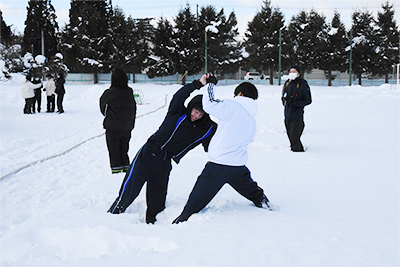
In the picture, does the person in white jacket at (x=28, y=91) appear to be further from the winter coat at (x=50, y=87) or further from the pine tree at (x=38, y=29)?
the pine tree at (x=38, y=29)

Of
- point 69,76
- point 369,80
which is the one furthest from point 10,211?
point 369,80

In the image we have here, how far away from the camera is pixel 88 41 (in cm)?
3453

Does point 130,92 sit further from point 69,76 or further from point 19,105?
point 69,76

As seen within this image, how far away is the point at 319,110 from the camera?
14617 mm

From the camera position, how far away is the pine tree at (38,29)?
42781mm

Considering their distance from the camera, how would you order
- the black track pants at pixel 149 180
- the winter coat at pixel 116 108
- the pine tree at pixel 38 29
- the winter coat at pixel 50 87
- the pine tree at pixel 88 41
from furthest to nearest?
1. the pine tree at pixel 38 29
2. the pine tree at pixel 88 41
3. the winter coat at pixel 50 87
4. the winter coat at pixel 116 108
5. the black track pants at pixel 149 180

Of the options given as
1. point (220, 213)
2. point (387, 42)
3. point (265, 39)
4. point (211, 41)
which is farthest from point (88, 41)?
point (220, 213)

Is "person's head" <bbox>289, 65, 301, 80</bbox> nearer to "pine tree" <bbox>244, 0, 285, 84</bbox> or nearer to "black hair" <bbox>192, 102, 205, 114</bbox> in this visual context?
"black hair" <bbox>192, 102, 205, 114</bbox>

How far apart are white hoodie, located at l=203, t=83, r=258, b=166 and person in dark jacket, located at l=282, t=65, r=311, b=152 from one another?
3534 millimetres

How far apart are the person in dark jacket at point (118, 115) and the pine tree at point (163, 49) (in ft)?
103

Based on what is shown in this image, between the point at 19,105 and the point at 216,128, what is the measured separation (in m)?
15.6

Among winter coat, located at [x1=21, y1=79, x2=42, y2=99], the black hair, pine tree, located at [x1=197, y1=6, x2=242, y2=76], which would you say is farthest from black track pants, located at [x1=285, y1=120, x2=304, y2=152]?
pine tree, located at [x1=197, y1=6, x2=242, y2=76]

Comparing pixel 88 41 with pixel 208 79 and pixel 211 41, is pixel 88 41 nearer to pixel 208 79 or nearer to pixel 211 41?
pixel 211 41

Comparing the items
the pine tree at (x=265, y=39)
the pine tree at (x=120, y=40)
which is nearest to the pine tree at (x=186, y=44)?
the pine tree at (x=120, y=40)
